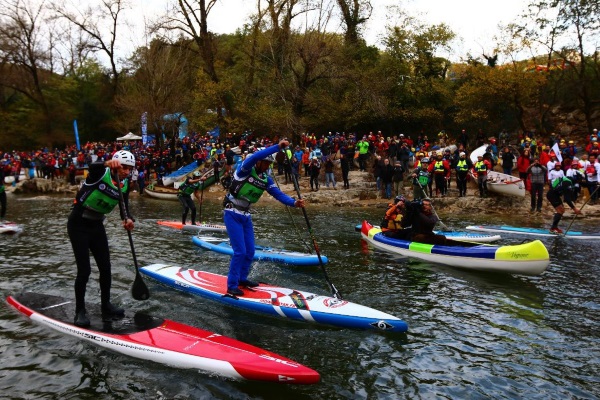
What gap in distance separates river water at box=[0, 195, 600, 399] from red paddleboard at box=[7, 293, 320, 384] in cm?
14

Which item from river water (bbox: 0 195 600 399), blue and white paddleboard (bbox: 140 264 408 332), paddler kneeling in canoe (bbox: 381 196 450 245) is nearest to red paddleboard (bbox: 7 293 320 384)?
river water (bbox: 0 195 600 399)

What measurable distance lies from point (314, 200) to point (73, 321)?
644 inches

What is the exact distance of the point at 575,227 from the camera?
15703mm

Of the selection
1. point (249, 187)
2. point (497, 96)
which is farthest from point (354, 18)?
point (249, 187)

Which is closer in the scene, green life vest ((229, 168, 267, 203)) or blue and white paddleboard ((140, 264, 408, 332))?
blue and white paddleboard ((140, 264, 408, 332))

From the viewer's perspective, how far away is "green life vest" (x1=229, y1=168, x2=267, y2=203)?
315 inches

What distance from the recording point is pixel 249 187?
802 centimetres

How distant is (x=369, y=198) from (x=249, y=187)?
1545 centimetres

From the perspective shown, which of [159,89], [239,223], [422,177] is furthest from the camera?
[159,89]

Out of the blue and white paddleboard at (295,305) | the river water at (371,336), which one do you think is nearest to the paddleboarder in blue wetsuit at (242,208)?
the blue and white paddleboard at (295,305)

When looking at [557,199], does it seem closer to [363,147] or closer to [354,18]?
[363,147]

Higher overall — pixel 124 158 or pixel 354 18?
pixel 354 18

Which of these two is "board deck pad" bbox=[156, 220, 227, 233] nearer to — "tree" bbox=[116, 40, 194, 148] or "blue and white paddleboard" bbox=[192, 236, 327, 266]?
"blue and white paddleboard" bbox=[192, 236, 327, 266]

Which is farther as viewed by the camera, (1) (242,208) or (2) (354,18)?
(2) (354,18)
